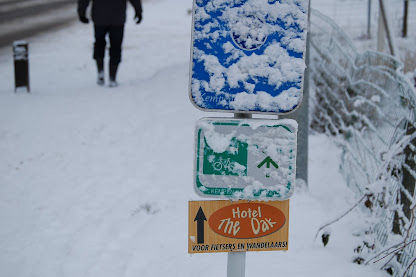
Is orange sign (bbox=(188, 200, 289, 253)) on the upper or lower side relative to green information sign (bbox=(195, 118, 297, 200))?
lower

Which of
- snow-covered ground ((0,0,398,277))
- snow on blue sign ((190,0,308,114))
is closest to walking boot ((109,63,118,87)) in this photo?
snow-covered ground ((0,0,398,277))

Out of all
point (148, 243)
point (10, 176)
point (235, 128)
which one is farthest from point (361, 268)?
point (10, 176)

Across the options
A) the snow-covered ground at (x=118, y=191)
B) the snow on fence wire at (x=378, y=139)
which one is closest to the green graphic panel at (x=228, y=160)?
the snow on fence wire at (x=378, y=139)

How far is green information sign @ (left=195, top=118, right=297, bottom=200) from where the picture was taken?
5.86 ft

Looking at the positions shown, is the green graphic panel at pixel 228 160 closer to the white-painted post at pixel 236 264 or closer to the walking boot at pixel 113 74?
the white-painted post at pixel 236 264

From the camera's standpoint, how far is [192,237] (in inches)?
72.9

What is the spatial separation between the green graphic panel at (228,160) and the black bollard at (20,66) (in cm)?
642

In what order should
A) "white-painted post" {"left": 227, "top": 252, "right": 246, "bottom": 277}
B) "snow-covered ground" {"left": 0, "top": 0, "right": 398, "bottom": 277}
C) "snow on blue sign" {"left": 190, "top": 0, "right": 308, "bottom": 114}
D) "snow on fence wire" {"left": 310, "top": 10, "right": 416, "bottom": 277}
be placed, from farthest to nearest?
"snow-covered ground" {"left": 0, "top": 0, "right": 398, "bottom": 277}
"snow on fence wire" {"left": 310, "top": 10, "right": 416, "bottom": 277}
"white-painted post" {"left": 227, "top": 252, "right": 246, "bottom": 277}
"snow on blue sign" {"left": 190, "top": 0, "right": 308, "bottom": 114}

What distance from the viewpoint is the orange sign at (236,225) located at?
185 centimetres

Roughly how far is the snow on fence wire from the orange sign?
38.8 inches

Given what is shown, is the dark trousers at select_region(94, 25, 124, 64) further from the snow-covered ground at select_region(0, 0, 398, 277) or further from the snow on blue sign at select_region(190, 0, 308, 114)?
the snow on blue sign at select_region(190, 0, 308, 114)

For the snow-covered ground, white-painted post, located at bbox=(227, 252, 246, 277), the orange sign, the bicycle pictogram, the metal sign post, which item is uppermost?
the metal sign post

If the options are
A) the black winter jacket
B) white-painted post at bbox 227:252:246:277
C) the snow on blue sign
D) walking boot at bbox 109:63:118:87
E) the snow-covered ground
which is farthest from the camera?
walking boot at bbox 109:63:118:87

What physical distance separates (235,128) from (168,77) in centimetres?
617
